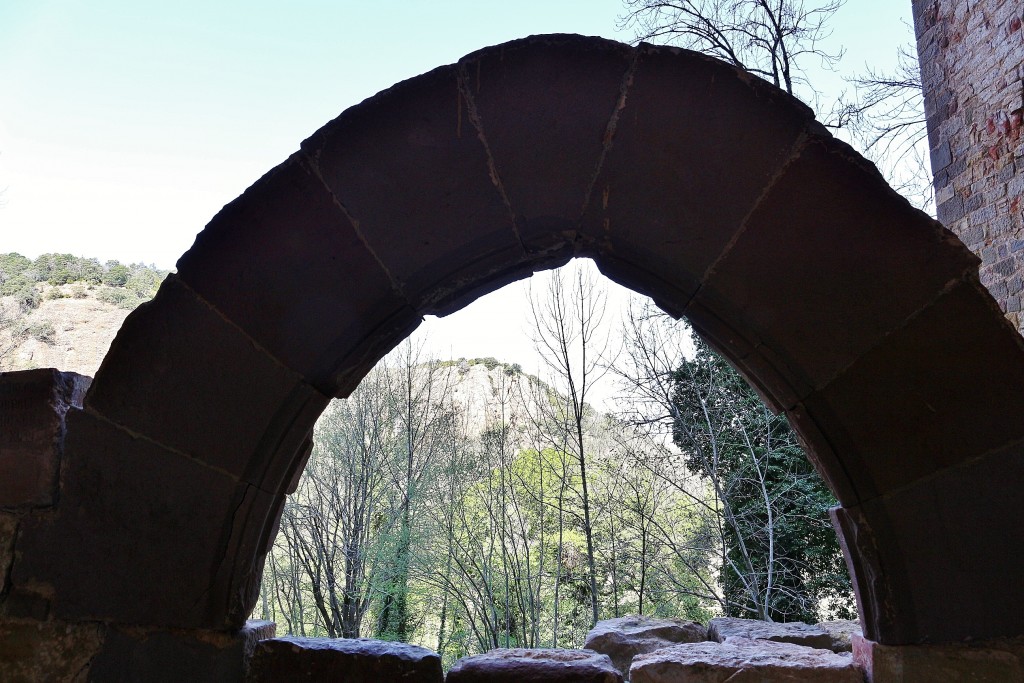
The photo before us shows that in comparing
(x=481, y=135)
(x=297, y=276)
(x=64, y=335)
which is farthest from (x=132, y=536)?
(x=64, y=335)

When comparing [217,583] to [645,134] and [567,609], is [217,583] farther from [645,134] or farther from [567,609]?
[567,609]

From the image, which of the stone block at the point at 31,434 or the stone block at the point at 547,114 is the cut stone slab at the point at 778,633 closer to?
the stone block at the point at 547,114

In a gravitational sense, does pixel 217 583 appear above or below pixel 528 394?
below

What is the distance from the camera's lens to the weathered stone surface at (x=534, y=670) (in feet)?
5.24

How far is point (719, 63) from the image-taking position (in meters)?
1.55

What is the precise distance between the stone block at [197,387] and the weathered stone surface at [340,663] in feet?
1.33

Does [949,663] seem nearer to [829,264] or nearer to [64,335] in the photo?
[829,264]

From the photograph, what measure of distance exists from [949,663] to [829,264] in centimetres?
85

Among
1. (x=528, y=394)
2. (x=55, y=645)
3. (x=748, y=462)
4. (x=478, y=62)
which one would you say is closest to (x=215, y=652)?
(x=55, y=645)

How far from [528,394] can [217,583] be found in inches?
279

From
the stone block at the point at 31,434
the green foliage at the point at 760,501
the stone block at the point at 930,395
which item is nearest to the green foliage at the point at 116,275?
the green foliage at the point at 760,501

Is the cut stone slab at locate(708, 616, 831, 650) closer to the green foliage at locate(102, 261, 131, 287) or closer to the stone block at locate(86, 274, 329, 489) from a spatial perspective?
the stone block at locate(86, 274, 329, 489)

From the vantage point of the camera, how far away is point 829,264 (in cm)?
153

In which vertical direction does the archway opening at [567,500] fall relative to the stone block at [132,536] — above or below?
above
